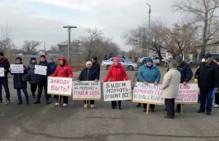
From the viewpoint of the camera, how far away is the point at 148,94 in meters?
10.6

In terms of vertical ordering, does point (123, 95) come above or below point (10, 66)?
below

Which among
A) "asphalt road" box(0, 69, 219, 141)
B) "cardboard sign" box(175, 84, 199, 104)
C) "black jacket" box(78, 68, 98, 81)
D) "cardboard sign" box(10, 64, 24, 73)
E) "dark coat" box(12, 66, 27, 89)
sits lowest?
"asphalt road" box(0, 69, 219, 141)

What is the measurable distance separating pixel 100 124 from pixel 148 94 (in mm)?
2524

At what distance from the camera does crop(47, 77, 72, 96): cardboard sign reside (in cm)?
1138

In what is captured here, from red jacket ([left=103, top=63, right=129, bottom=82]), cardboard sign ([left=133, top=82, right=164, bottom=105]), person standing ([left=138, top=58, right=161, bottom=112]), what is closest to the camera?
cardboard sign ([left=133, top=82, right=164, bottom=105])

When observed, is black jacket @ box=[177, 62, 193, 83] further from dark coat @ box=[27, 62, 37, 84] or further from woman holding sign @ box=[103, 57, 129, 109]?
dark coat @ box=[27, 62, 37, 84]

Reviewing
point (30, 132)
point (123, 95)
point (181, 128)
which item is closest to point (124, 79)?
point (123, 95)

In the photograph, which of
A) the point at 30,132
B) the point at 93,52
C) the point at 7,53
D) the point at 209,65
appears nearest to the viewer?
the point at 30,132

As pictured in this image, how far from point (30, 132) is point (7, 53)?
2575 centimetres

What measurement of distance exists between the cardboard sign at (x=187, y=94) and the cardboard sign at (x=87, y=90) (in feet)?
8.90

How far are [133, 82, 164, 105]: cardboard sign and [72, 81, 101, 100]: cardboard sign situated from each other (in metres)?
1.36

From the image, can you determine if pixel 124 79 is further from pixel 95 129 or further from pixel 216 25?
pixel 216 25

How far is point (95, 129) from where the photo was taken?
26.5 ft

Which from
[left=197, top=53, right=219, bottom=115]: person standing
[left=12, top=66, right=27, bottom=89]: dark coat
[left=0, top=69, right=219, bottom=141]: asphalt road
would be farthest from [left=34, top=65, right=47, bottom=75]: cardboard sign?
[left=197, top=53, right=219, bottom=115]: person standing
